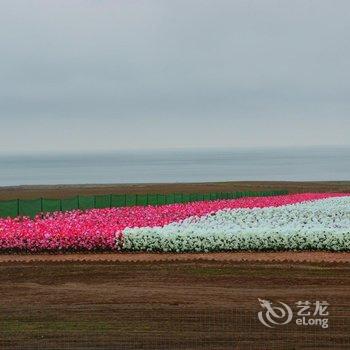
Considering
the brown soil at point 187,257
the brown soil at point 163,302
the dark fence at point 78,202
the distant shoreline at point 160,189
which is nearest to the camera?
the brown soil at point 163,302

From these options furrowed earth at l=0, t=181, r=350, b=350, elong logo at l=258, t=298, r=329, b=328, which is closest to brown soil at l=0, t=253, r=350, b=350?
furrowed earth at l=0, t=181, r=350, b=350

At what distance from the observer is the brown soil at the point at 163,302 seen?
10.9 metres

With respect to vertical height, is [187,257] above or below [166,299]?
above

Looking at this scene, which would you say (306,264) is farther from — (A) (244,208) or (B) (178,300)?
(A) (244,208)

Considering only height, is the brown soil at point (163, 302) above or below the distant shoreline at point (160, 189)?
below

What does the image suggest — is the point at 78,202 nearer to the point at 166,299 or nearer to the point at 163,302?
the point at 166,299

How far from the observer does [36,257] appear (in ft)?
62.7

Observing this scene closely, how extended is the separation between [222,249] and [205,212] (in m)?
9.12

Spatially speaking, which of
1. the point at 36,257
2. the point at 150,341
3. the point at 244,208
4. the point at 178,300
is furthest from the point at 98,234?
the point at 244,208

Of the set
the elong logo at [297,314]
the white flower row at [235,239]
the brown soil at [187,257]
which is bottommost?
the elong logo at [297,314]

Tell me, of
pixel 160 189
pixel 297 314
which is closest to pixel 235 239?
pixel 297 314

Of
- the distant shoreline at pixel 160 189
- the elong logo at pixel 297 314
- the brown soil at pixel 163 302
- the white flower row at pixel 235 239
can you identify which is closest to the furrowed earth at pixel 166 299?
the brown soil at pixel 163 302

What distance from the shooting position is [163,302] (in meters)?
13.0

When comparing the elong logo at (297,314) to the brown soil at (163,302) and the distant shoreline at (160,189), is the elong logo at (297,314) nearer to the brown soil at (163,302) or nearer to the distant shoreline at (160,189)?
the brown soil at (163,302)
